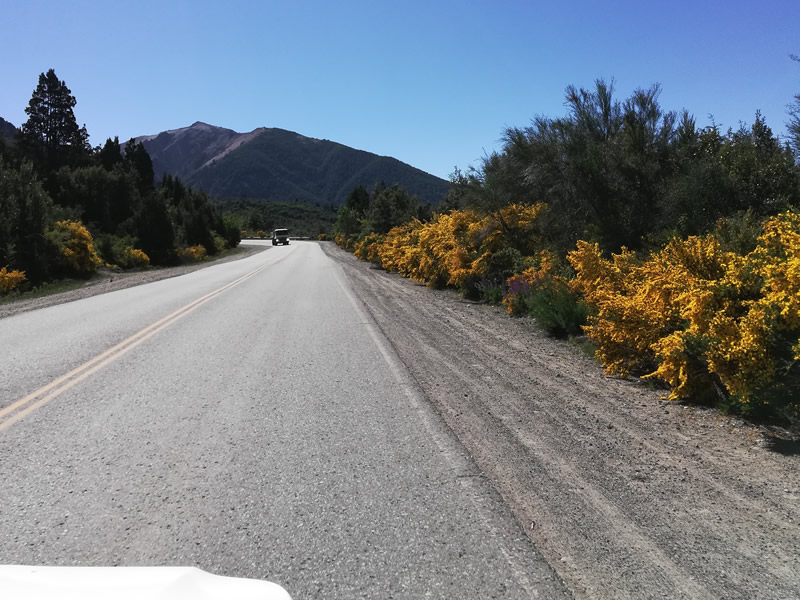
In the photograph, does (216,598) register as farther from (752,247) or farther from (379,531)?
(752,247)

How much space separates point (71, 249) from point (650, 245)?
2931 centimetres

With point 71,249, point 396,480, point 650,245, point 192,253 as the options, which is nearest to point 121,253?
point 71,249

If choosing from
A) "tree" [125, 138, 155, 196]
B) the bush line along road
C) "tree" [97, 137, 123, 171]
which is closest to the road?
the bush line along road

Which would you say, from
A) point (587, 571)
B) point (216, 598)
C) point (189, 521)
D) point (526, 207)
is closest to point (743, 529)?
point (587, 571)

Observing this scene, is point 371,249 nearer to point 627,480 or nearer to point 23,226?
point 23,226

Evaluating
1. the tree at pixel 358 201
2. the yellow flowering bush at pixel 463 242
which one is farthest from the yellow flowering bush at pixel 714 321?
the tree at pixel 358 201

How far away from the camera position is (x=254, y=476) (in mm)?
4691

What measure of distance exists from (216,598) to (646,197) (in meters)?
12.3

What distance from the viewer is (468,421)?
621 centimetres

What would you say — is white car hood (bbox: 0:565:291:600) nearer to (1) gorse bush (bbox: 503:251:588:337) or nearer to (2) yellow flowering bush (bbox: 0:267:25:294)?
Result: (1) gorse bush (bbox: 503:251:588:337)

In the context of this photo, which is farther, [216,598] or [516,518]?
[516,518]

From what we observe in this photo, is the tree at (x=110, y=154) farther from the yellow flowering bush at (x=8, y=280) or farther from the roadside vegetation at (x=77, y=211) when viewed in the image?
the yellow flowering bush at (x=8, y=280)

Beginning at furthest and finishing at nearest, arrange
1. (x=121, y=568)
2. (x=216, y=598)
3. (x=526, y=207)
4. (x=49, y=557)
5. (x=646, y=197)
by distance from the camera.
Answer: (x=526, y=207) < (x=646, y=197) < (x=49, y=557) < (x=121, y=568) < (x=216, y=598)

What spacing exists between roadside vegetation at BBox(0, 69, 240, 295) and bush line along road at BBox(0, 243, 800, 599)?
70.3ft
